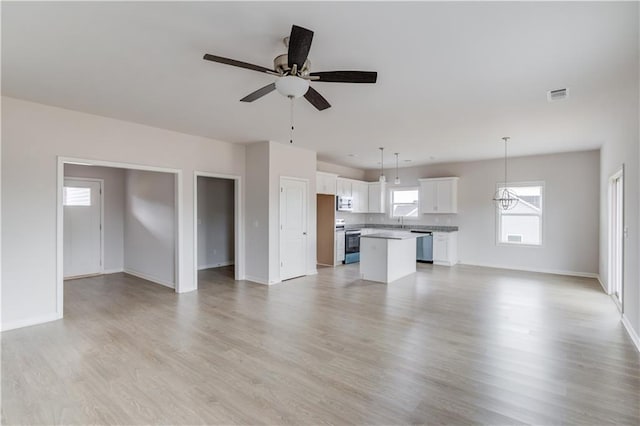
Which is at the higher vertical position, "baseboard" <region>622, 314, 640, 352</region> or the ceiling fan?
the ceiling fan

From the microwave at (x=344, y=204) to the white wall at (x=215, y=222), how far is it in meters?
2.75

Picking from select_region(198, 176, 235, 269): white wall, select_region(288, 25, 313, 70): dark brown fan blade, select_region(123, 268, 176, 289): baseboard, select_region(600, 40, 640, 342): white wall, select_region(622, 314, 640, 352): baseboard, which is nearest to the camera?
select_region(288, 25, 313, 70): dark brown fan blade

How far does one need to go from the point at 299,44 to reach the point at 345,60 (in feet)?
2.77

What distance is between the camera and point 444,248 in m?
7.99

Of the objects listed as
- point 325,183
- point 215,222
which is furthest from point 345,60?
point 215,222

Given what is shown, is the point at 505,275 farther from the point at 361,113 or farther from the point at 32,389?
the point at 32,389

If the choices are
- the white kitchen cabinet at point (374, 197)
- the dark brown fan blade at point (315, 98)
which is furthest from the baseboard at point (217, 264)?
the dark brown fan blade at point (315, 98)

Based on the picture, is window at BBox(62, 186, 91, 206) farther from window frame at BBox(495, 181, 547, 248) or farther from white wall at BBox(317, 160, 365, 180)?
window frame at BBox(495, 181, 547, 248)

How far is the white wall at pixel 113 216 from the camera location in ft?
22.4

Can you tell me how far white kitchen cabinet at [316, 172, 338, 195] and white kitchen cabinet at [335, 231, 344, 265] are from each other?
3.59 ft

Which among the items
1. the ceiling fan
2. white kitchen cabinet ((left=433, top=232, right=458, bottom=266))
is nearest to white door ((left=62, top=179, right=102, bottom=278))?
the ceiling fan

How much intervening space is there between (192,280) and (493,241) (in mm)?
6902

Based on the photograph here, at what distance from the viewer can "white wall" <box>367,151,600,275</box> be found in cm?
666

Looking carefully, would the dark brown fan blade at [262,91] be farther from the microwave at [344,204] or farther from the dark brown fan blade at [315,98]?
the microwave at [344,204]
